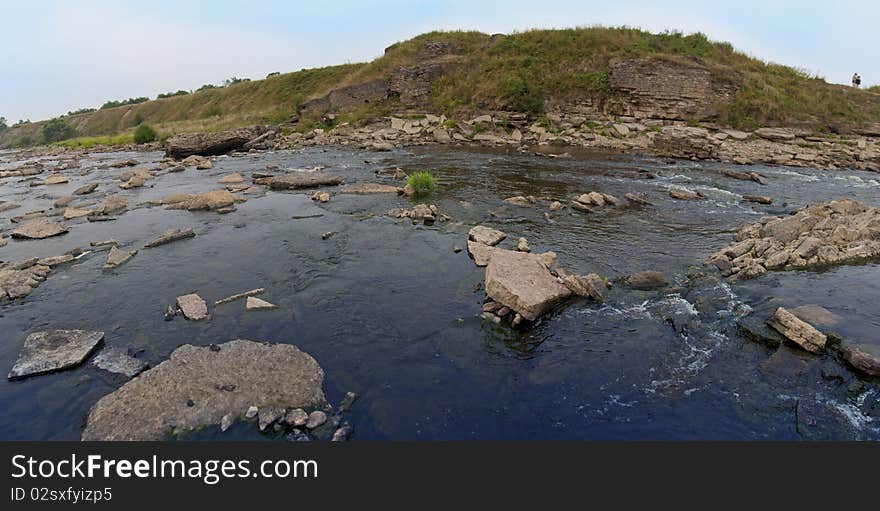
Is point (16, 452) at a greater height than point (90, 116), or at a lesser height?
lesser

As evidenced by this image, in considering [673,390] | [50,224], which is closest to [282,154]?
[50,224]

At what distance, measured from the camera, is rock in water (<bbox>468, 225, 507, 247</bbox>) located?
1269cm

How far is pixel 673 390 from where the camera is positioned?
6.82 meters

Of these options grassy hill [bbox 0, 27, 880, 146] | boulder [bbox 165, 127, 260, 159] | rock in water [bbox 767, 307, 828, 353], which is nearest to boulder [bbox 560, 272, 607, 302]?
rock in water [bbox 767, 307, 828, 353]

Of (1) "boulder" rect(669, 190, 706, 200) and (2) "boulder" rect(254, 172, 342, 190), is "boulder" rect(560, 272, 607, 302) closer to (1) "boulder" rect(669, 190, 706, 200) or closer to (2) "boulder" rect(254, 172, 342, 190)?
(1) "boulder" rect(669, 190, 706, 200)

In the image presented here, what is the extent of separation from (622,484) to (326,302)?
253 inches

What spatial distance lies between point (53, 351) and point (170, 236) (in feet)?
20.2

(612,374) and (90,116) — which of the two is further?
(90,116)

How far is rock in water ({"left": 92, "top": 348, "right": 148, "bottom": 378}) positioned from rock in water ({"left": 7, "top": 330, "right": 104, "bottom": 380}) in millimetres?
264

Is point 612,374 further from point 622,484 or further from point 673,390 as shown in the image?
point 622,484

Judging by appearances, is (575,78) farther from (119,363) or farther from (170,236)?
(119,363)

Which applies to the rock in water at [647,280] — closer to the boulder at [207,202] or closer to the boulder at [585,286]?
the boulder at [585,286]

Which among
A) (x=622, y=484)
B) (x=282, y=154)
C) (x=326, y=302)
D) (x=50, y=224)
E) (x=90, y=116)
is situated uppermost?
(x=90, y=116)

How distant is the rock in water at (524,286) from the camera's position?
8.48 metres
